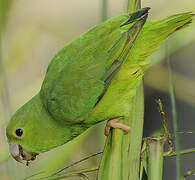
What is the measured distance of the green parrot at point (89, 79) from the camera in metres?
1.12

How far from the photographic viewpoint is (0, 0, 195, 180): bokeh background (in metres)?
1.53

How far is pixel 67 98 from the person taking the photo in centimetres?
114

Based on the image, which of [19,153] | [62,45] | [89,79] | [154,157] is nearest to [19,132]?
[19,153]

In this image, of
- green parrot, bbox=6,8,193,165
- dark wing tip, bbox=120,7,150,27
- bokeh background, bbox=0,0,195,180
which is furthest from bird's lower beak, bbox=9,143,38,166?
dark wing tip, bbox=120,7,150,27

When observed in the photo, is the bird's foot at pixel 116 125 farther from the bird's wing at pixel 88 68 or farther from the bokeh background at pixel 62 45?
the bokeh background at pixel 62 45

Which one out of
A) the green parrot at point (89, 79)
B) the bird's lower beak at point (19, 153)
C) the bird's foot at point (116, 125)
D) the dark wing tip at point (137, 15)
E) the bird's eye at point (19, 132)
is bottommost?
the bird's lower beak at point (19, 153)

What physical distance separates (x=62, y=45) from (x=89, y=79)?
0.70 meters

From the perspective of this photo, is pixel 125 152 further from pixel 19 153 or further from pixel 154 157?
pixel 19 153

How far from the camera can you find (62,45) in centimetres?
178

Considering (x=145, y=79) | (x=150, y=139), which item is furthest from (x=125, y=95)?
(x=145, y=79)

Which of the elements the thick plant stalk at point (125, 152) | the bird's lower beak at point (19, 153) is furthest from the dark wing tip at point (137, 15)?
the bird's lower beak at point (19, 153)

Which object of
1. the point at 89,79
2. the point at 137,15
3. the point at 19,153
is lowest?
the point at 19,153

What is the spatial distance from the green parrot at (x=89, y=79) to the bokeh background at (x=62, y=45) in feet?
0.77

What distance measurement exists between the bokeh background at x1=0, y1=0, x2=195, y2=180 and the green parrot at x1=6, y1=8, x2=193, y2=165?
0.77ft
